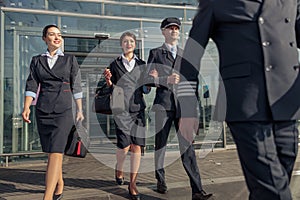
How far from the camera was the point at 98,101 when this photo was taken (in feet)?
13.3

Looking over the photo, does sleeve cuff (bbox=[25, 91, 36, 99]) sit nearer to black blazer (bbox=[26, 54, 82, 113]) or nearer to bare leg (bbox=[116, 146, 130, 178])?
black blazer (bbox=[26, 54, 82, 113])

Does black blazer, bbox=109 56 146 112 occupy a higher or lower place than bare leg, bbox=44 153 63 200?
higher

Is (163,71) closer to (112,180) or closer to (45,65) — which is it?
(45,65)

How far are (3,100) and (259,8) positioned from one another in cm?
582

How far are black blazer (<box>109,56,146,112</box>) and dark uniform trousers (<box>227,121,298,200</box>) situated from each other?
218cm

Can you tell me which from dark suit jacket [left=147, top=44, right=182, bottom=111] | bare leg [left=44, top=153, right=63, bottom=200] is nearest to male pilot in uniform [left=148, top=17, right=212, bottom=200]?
dark suit jacket [left=147, top=44, right=182, bottom=111]

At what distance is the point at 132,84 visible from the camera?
3.94 metres

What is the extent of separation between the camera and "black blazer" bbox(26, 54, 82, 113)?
3422 millimetres

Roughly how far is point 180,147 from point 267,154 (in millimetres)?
1990

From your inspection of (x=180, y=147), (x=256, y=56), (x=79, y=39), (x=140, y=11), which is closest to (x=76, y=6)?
(x=79, y=39)

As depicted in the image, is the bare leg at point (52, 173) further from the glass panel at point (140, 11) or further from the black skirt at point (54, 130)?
the glass panel at point (140, 11)

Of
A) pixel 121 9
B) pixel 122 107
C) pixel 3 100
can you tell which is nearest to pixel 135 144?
pixel 122 107

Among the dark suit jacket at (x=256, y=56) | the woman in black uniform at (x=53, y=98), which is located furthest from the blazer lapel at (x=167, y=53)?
the dark suit jacket at (x=256, y=56)

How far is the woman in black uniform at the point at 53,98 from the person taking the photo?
11.0 ft
